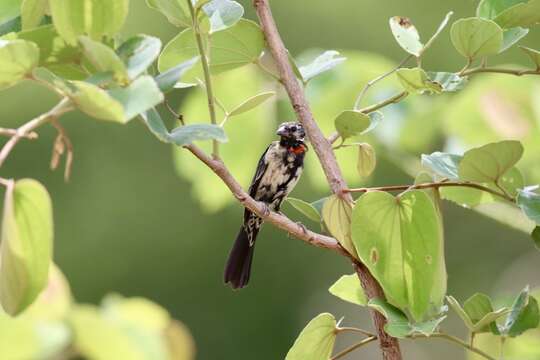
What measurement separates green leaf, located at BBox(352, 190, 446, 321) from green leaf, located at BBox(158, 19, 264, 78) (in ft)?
0.71

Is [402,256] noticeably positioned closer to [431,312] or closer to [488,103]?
[431,312]

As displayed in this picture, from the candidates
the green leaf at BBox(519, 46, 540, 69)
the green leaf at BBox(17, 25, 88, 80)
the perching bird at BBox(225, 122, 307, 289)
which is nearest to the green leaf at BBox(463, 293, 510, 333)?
the green leaf at BBox(519, 46, 540, 69)

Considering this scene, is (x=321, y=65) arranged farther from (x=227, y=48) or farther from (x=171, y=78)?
(x=171, y=78)

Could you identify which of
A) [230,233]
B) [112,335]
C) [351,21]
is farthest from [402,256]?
[230,233]

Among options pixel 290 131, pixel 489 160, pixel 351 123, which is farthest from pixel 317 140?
pixel 290 131

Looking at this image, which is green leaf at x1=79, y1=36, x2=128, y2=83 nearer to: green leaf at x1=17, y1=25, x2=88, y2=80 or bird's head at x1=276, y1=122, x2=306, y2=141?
green leaf at x1=17, y1=25, x2=88, y2=80

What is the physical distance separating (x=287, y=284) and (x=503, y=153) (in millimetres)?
7300

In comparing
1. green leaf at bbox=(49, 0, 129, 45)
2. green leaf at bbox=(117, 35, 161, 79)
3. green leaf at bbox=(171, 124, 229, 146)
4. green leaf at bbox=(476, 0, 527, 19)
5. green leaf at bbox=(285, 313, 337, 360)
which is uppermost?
green leaf at bbox=(49, 0, 129, 45)

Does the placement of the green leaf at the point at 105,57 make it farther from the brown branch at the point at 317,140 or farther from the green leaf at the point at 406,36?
the green leaf at the point at 406,36

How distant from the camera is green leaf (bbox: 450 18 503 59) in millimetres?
940

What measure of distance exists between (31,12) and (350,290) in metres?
0.42

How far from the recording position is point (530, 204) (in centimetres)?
94

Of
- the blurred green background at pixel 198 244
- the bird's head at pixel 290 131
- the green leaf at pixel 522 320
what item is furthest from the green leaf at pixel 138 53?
the blurred green background at pixel 198 244

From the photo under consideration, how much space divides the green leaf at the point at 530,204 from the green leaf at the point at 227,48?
0.30 m
